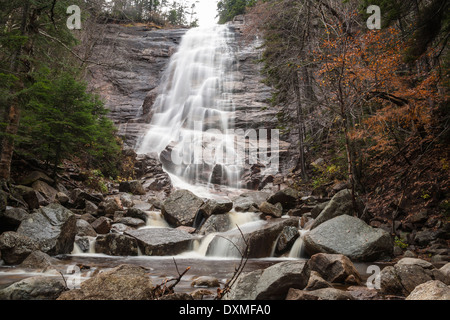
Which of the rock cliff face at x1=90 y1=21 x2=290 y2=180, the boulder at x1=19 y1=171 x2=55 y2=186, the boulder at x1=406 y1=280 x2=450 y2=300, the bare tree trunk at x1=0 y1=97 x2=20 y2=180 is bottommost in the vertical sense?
the boulder at x1=406 y1=280 x2=450 y2=300

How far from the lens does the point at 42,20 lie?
893cm

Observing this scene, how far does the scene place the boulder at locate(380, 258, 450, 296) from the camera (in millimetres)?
3896

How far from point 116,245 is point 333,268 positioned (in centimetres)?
512

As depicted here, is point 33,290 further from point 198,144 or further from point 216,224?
point 198,144

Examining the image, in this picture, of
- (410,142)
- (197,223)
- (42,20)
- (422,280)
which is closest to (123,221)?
(197,223)

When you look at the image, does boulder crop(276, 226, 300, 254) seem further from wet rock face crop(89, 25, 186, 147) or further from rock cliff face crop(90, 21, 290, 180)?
wet rock face crop(89, 25, 186, 147)

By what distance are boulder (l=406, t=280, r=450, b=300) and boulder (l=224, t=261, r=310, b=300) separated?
1220 mm

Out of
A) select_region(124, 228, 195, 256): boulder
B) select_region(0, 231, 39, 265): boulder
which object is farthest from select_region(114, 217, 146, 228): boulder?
select_region(0, 231, 39, 265): boulder

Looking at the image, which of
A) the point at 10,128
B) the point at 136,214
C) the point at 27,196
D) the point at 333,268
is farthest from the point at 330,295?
the point at 10,128

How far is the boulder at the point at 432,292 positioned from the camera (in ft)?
9.02

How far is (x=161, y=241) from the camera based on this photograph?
7297 millimetres

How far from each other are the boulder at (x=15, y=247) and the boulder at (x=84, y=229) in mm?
1994

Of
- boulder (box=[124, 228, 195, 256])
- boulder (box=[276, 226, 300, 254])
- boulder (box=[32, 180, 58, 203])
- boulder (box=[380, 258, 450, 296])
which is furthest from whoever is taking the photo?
boulder (box=[32, 180, 58, 203])

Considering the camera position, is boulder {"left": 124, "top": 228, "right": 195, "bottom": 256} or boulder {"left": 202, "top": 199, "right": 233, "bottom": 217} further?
boulder {"left": 202, "top": 199, "right": 233, "bottom": 217}
